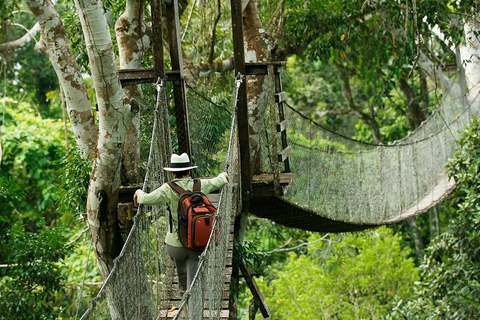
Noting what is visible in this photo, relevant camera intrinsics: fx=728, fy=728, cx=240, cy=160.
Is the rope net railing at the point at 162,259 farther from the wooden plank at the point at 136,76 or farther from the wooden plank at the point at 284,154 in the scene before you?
the wooden plank at the point at 284,154

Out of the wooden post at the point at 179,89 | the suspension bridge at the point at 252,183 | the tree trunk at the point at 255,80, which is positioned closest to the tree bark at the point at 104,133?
the suspension bridge at the point at 252,183

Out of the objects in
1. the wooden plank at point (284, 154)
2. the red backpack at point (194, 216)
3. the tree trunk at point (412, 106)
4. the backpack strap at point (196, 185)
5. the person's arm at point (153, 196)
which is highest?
the tree trunk at point (412, 106)

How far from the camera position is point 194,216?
3.00 metres

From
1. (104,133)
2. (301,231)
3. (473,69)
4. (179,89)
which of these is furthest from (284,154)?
(301,231)

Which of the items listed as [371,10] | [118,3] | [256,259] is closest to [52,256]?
[256,259]

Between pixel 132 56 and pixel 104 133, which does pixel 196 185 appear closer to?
pixel 104 133

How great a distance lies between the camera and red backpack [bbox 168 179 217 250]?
9.87 feet

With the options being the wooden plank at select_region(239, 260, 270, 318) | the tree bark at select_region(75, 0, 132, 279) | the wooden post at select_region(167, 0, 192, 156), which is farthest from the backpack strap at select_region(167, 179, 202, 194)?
the wooden plank at select_region(239, 260, 270, 318)

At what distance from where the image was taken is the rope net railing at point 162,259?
250 cm

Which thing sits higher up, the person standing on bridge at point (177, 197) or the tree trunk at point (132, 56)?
the tree trunk at point (132, 56)

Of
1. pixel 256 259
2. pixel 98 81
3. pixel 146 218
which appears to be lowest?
pixel 256 259

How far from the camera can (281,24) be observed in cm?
628

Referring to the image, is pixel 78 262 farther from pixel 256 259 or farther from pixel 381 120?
pixel 381 120

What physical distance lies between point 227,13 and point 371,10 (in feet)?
4.69
